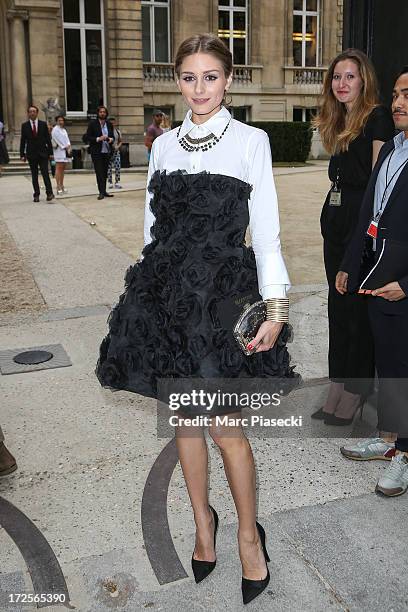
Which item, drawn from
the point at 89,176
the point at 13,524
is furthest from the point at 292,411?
the point at 89,176

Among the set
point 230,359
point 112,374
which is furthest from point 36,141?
point 230,359

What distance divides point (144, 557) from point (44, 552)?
432mm

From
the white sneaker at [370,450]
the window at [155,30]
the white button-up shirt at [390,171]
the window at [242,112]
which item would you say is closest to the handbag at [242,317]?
the white button-up shirt at [390,171]

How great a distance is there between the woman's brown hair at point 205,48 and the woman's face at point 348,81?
4.34 feet

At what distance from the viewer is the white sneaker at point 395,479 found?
321 centimetres

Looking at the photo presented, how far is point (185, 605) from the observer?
8.20 ft

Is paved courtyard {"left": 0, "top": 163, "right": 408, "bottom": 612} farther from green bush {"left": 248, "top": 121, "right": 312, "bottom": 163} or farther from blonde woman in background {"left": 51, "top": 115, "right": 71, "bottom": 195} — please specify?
green bush {"left": 248, "top": 121, "right": 312, "bottom": 163}

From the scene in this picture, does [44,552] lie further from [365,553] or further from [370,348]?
[370,348]

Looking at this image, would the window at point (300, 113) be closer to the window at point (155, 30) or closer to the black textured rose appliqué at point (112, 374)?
the window at point (155, 30)

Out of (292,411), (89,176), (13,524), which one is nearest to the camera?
(13,524)

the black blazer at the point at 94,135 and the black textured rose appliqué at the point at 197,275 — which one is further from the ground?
the black blazer at the point at 94,135

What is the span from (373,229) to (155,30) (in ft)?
90.7

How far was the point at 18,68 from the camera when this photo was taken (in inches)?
947

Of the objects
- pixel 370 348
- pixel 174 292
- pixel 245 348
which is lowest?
pixel 370 348
